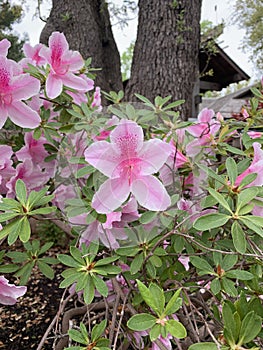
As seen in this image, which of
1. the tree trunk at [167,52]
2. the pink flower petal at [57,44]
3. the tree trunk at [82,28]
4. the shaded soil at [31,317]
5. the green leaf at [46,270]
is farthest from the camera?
the tree trunk at [82,28]

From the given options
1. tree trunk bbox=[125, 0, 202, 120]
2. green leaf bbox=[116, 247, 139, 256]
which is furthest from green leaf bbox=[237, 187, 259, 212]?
tree trunk bbox=[125, 0, 202, 120]

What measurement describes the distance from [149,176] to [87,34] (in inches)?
96.8

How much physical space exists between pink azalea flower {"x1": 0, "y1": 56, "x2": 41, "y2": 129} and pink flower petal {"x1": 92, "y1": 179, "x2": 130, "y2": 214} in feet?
0.76

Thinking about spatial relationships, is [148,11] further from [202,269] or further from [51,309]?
[202,269]

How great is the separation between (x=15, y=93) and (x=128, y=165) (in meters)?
0.26

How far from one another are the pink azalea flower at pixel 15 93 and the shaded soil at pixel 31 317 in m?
1.03

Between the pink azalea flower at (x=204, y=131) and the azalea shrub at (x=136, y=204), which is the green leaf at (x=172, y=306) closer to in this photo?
the azalea shrub at (x=136, y=204)

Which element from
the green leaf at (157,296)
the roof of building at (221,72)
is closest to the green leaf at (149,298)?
the green leaf at (157,296)

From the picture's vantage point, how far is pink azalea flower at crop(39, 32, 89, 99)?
78cm

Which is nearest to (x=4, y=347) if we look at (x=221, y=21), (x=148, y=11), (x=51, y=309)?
(x=51, y=309)

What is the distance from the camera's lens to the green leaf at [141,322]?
50cm

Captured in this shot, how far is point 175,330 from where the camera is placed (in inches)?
19.6

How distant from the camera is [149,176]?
1.78ft

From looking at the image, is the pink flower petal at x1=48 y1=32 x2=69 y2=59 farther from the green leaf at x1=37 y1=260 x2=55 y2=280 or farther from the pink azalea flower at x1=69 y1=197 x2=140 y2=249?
the green leaf at x1=37 y1=260 x2=55 y2=280
